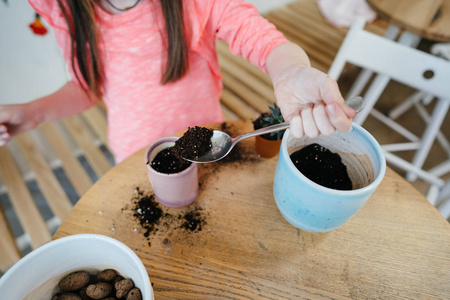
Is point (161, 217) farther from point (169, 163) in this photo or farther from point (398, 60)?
point (398, 60)

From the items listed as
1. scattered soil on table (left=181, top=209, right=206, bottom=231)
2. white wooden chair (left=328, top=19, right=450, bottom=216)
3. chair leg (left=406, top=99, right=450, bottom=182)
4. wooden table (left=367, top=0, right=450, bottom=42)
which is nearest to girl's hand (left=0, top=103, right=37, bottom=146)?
scattered soil on table (left=181, top=209, right=206, bottom=231)

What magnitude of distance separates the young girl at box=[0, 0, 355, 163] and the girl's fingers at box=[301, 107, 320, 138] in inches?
2.4

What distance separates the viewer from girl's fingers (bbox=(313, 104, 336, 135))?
387 millimetres

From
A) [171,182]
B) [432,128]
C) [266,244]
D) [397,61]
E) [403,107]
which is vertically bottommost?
[403,107]

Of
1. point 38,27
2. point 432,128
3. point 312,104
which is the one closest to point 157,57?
point 312,104

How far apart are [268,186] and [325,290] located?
8.4 inches

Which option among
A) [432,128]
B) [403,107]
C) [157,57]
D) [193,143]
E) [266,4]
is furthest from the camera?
[266,4]

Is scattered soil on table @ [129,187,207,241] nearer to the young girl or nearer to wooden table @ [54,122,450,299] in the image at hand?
wooden table @ [54,122,450,299]

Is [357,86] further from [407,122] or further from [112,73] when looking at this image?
[112,73]

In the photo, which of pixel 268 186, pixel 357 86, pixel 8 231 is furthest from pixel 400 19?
pixel 8 231

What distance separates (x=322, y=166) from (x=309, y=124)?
0.11 m

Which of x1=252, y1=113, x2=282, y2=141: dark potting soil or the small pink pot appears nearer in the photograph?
the small pink pot

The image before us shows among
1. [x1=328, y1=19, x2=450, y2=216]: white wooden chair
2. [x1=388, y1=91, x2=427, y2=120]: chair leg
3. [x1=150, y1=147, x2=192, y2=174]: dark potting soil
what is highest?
[x1=328, y1=19, x2=450, y2=216]: white wooden chair

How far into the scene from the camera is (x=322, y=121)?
1.28 feet
